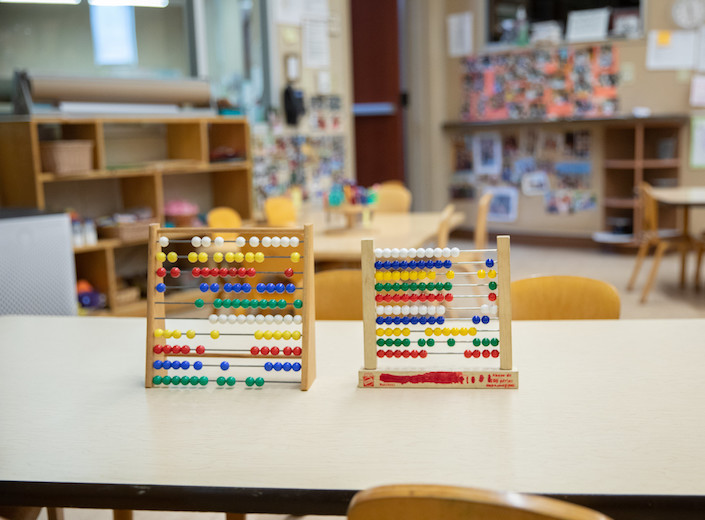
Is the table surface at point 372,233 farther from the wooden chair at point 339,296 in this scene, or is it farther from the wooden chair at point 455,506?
the wooden chair at point 455,506

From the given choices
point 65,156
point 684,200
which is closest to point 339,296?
point 65,156

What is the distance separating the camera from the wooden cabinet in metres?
4.20

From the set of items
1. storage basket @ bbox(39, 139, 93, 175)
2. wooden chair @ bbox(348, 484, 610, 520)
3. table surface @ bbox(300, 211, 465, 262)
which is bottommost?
table surface @ bbox(300, 211, 465, 262)

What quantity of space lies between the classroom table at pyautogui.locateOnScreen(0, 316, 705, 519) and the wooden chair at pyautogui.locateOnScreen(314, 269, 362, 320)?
0.44 metres

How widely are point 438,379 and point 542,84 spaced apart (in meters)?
6.56

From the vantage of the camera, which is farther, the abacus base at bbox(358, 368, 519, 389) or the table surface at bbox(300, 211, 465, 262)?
the table surface at bbox(300, 211, 465, 262)

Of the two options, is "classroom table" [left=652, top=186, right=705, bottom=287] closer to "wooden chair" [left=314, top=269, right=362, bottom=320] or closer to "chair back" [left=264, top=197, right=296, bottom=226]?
"chair back" [left=264, top=197, right=296, bottom=226]

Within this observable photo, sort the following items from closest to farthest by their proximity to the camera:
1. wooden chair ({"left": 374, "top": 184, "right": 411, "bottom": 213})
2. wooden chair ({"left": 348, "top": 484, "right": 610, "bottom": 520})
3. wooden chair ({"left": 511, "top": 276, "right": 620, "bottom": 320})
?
wooden chair ({"left": 348, "top": 484, "right": 610, "bottom": 520}) < wooden chair ({"left": 511, "top": 276, "right": 620, "bottom": 320}) < wooden chair ({"left": 374, "top": 184, "right": 411, "bottom": 213})

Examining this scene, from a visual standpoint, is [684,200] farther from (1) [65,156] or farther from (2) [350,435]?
(2) [350,435]

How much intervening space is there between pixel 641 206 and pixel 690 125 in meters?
0.91

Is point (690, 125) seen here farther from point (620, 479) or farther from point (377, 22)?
point (620, 479)

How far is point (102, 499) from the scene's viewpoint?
42.3 inches

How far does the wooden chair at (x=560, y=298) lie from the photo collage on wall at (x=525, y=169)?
219 inches

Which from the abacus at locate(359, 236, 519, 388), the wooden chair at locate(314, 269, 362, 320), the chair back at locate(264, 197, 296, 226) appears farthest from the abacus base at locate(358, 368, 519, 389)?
the chair back at locate(264, 197, 296, 226)
